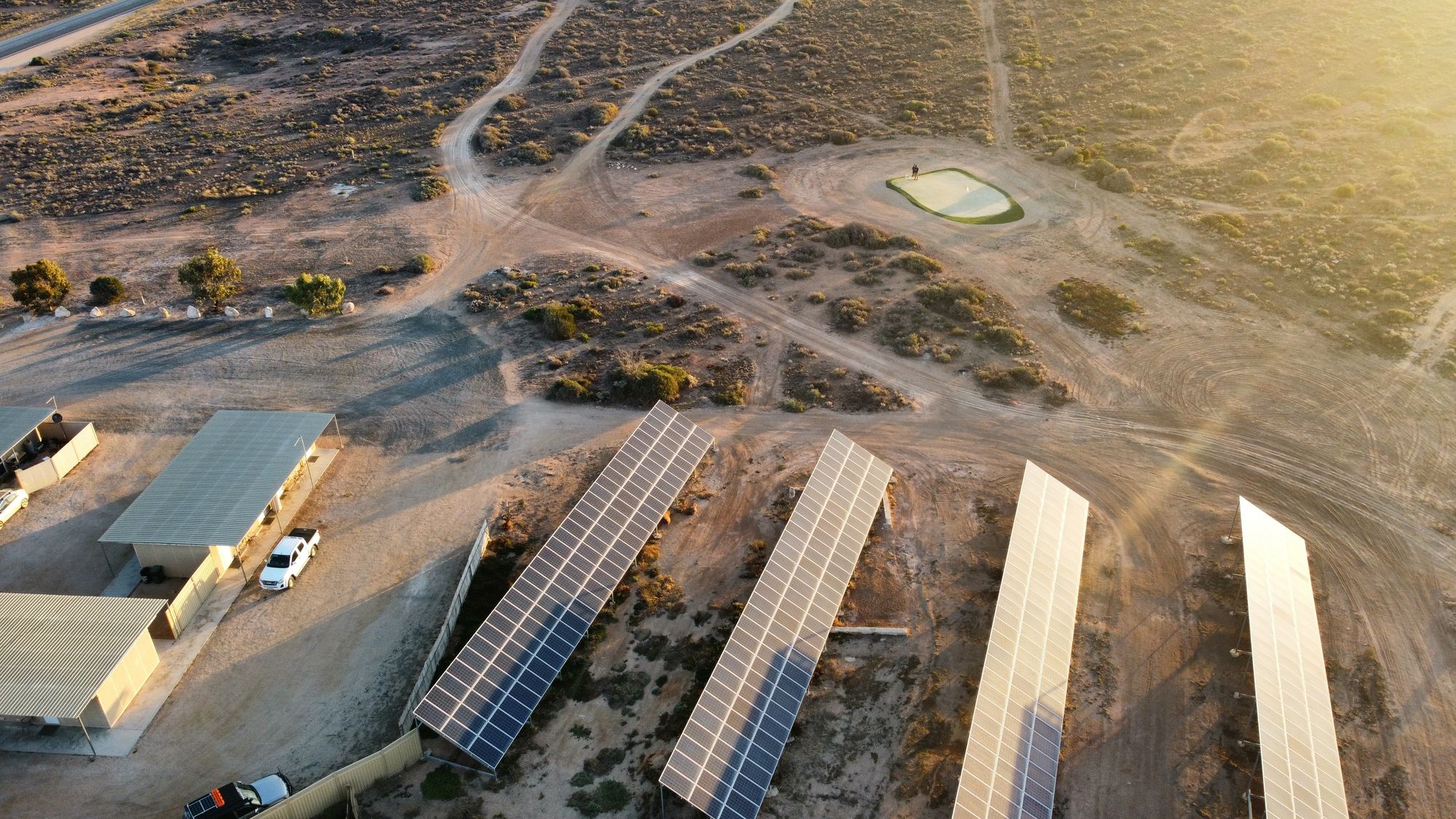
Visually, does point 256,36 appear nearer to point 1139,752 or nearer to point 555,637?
point 555,637

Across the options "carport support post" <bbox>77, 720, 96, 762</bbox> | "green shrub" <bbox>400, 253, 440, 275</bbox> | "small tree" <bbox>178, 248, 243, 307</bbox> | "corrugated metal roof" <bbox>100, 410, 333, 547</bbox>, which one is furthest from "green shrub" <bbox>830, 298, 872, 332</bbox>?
"carport support post" <bbox>77, 720, 96, 762</bbox>

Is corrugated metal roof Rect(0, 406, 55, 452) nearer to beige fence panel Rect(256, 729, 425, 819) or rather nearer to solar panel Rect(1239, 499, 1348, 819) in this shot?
beige fence panel Rect(256, 729, 425, 819)

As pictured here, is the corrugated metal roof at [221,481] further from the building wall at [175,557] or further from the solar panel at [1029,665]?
the solar panel at [1029,665]

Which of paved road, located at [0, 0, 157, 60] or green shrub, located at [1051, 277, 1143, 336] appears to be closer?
green shrub, located at [1051, 277, 1143, 336]

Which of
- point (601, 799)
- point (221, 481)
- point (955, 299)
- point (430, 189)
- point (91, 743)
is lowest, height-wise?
point (601, 799)

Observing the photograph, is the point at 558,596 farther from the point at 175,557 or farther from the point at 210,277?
the point at 210,277

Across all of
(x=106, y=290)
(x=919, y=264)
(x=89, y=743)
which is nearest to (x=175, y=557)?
(x=89, y=743)

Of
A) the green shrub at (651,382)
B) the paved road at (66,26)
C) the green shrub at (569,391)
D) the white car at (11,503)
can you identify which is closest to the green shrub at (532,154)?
the green shrub at (651,382)

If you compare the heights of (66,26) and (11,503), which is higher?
(66,26)
